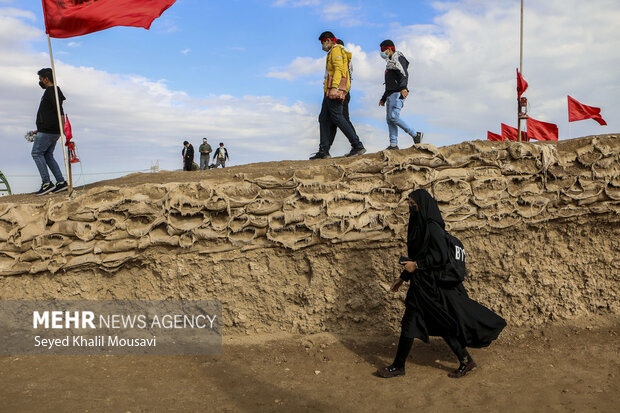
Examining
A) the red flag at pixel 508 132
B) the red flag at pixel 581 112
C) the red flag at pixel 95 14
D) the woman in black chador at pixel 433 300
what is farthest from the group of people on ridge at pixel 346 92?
the red flag at pixel 508 132

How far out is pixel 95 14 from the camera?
5.91m

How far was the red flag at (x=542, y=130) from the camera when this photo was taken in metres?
10.3

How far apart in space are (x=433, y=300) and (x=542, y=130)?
7.68m

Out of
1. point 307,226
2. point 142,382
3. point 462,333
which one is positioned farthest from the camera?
point 307,226

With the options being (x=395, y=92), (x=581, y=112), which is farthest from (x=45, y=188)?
(x=581, y=112)

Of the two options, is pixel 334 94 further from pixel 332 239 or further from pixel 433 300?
pixel 433 300

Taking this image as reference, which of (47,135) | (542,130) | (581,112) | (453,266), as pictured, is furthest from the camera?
(542,130)

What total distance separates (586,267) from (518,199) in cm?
110

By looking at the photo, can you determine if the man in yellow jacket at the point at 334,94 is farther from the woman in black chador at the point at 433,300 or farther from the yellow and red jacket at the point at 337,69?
the woman in black chador at the point at 433,300

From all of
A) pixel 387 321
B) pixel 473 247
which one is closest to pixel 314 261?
pixel 387 321

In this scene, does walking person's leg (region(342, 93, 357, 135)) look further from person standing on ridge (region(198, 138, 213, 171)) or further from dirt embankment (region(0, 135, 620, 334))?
person standing on ridge (region(198, 138, 213, 171))

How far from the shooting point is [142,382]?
4.41m

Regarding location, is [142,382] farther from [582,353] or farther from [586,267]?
[586,267]

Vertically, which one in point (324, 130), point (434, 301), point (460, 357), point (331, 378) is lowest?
point (331, 378)
